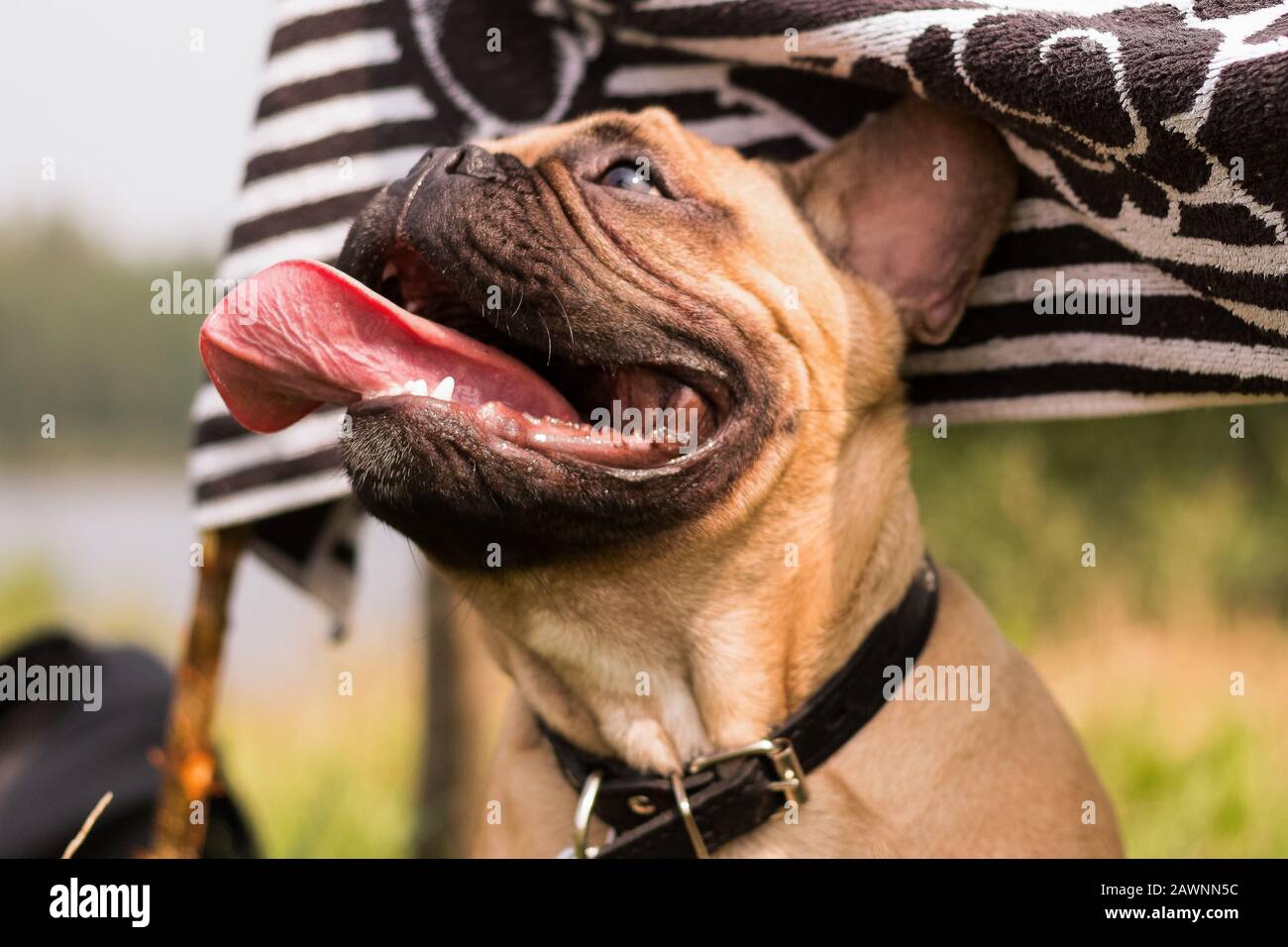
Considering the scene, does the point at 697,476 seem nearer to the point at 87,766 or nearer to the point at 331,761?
the point at 87,766

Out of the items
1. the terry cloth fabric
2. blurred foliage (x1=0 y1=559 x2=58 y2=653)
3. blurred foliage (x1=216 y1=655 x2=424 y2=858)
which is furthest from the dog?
blurred foliage (x1=0 y1=559 x2=58 y2=653)

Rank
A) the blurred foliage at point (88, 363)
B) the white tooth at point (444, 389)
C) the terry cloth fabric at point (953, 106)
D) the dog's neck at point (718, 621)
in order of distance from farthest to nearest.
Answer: the blurred foliage at point (88, 363), the dog's neck at point (718, 621), the white tooth at point (444, 389), the terry cloth fabric at point (953, 106)

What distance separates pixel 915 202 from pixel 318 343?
4.80ft

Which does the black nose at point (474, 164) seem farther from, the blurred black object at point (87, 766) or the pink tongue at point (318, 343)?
the blurred black object at point (87, 766)

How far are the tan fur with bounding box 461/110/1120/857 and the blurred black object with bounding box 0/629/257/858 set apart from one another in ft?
4.58

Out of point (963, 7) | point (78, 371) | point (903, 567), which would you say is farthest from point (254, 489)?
point (78, 371)

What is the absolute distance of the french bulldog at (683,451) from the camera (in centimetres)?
236

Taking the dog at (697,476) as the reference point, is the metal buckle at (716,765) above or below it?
below

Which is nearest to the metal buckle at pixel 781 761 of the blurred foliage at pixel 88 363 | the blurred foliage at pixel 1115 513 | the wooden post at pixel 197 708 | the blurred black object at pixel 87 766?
the wooden post at pixel 197 708

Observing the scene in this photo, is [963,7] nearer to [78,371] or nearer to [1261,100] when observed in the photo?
[1261,100]

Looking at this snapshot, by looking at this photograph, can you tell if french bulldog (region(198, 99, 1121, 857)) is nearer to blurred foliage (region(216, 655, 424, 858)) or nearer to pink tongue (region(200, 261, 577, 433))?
pink tongue (region(200, 261, 577, 433))

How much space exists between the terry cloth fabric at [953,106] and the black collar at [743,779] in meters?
0.74

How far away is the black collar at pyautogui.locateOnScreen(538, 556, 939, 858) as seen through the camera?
2.50 metres

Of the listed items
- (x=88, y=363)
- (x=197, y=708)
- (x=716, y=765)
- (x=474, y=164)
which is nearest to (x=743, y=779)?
(x=716, y=765)
